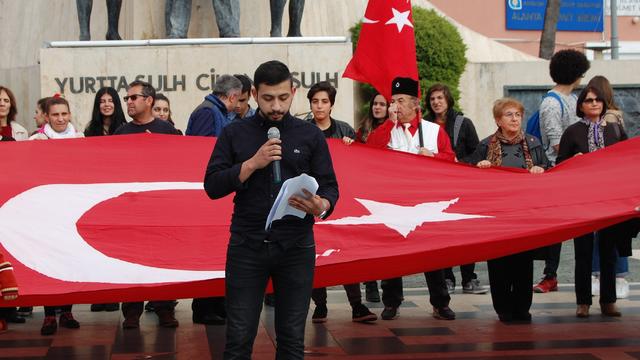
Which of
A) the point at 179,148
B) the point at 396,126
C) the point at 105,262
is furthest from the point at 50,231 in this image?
the point at 396,126

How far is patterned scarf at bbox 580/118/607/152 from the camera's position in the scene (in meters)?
9.64

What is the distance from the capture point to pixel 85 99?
17.0 meters

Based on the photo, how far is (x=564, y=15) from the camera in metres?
41.5

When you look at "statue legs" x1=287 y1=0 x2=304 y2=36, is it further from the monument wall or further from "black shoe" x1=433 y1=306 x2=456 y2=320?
"black shoe" x1=433 y1=306 x2=456 y2=320

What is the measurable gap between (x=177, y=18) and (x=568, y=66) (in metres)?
8.37

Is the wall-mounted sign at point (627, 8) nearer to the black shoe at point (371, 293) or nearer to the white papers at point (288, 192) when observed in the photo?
the black shoe at point (371, 293)

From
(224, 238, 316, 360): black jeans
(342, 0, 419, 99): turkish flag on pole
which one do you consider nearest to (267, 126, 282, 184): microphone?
(224, 238, 316, 360): black jeans

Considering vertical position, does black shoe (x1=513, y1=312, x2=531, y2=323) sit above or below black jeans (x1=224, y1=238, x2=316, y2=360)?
below

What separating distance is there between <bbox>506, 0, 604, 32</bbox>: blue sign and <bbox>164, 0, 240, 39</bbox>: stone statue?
24243 mm

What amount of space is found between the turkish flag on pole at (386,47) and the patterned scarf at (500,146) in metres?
0.90

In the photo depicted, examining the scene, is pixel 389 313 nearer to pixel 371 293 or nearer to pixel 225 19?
pixel 371 293

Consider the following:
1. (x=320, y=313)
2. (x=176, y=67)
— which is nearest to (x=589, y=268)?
(x=320, y=313)

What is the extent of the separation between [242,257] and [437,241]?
2.06 m

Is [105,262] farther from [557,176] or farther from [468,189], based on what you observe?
[557,176]
